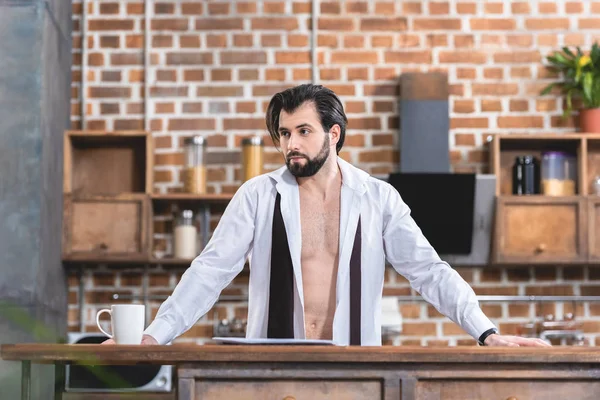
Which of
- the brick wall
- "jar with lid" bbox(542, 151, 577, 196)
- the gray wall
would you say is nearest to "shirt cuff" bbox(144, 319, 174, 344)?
the gray wall

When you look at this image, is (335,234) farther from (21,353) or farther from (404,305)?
(404,305)

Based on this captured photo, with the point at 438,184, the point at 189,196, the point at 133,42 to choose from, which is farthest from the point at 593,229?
the point at 133,42

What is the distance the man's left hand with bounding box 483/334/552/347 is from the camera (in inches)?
79.7

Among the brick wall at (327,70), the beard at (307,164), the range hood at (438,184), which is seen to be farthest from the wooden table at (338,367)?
the brick wall at (327,70)

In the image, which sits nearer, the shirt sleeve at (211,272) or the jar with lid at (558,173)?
the shirt sleeve at (211,272)

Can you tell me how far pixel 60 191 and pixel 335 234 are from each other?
1.99m

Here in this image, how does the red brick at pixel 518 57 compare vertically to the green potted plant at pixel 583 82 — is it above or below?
above

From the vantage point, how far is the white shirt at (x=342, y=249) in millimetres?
2605

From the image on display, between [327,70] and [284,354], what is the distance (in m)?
2.85

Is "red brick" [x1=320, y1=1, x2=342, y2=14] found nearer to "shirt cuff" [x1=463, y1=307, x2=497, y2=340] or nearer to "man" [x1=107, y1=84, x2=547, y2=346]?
"man" [x1=107, y1=84, x2=547, y2=346]

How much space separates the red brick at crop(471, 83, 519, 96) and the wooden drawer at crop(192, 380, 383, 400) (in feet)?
9.43

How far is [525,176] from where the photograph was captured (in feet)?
14.3

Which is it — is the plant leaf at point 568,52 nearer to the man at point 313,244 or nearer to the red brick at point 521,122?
the red brick at point 521,122

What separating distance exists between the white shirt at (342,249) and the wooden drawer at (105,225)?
164 centimetres
